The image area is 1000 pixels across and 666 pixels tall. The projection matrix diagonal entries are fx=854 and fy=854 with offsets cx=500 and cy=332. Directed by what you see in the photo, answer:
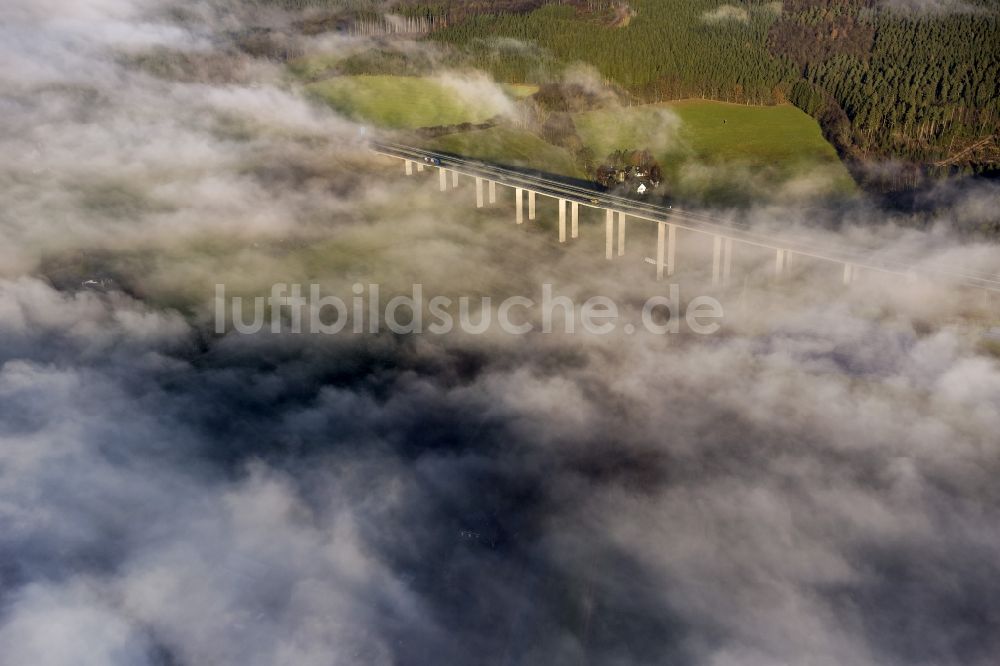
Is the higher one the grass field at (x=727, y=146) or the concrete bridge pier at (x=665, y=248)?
the grass field at (x=727, y=146)

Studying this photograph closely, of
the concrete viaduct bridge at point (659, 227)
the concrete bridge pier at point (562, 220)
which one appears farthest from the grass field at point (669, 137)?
the concrete bridge pier at point (562, 220)

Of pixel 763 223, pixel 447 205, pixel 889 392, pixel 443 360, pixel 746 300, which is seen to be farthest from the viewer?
pixel 447 205

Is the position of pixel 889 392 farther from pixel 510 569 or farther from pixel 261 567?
pixel 261 567

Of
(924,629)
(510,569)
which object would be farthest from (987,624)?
(510,569)

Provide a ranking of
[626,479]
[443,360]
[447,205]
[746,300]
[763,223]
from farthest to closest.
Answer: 1. [447,205]
2. [763,223]
3. [746,300]
4. [443,360]
5. [626,479]

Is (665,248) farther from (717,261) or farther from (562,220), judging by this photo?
(562,220)

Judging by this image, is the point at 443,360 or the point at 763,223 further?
the point at 763,223

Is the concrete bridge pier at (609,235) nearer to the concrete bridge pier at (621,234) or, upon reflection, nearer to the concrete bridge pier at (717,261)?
the concrete bridge pier at (621,234)

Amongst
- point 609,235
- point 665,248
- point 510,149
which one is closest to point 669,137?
point 510,149
